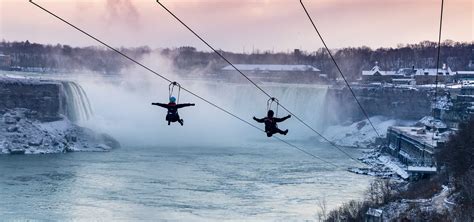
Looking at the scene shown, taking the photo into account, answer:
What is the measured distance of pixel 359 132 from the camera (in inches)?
1770

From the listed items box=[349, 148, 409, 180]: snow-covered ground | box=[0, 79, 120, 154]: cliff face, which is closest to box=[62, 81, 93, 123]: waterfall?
box=[0, 79, 120, 154]: cliff face

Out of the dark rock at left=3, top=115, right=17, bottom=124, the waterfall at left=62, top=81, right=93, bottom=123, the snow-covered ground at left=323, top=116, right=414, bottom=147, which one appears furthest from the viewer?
the waterfall at left=62, top=81, right=93, bottom=123

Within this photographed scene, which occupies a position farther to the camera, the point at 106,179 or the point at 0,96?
the point at 0,96

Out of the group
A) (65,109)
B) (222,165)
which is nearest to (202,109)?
(65,109)

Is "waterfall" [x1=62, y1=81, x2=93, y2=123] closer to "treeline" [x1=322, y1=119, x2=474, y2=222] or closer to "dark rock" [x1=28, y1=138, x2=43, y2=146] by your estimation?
"dark rock" [x1=28, y1=138, x2=43, y2=146]

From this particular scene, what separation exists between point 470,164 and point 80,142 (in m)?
24.0

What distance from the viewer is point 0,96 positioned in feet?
136

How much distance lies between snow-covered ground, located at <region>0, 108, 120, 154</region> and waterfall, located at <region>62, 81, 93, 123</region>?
205 centimetres

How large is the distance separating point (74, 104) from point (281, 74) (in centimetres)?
2424

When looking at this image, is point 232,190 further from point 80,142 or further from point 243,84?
point 243,84

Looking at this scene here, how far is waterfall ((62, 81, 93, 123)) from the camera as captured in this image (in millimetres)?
44438

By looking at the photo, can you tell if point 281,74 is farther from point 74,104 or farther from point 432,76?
point 74,104

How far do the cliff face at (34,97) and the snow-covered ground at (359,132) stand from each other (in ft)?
53.3

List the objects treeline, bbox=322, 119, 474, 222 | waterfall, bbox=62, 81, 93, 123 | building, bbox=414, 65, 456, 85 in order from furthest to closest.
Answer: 1. building, bbox=414, 65, 456, 85
2. waterfall, bbox=62, 81, 93, 123
3. treeline, bbox=322, 119, 474, 222
